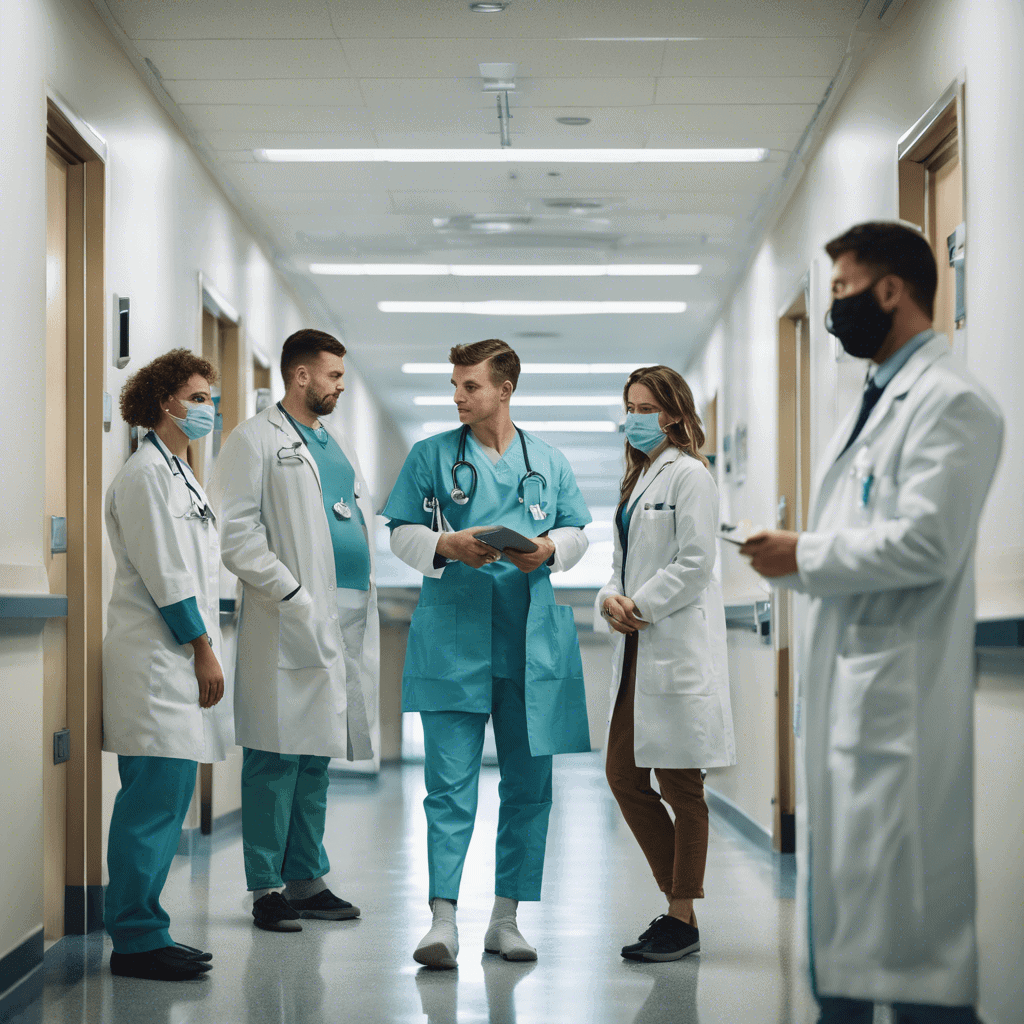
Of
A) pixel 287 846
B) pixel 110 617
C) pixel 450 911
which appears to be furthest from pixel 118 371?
pixel 450 911

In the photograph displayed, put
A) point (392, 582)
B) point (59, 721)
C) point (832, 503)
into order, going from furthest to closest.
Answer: point (392, 582) → point (59, 721) → point (832, 503)

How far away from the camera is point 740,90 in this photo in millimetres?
4293

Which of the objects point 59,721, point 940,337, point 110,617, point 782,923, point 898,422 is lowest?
point 782,923

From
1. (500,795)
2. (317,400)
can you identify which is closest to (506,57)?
(317,400)

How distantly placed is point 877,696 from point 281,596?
1968 mm

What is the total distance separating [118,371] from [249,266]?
2.46 m

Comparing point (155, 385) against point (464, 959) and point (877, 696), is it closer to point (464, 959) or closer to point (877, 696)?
point (464, 959)

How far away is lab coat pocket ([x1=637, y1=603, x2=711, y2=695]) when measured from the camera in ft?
9.64

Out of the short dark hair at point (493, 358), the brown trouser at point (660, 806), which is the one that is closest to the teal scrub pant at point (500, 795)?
the brown trouser at point (660, 806)

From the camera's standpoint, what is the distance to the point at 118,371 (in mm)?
3707

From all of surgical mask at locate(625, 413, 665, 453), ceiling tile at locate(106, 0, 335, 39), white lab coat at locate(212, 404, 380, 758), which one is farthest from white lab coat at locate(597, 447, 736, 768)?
ceiling tile at locate(106, 0, 335, 39)

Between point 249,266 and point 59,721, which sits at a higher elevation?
point 249,266

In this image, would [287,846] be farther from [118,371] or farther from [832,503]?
[832,503]

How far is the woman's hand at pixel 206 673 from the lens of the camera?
2.92m
